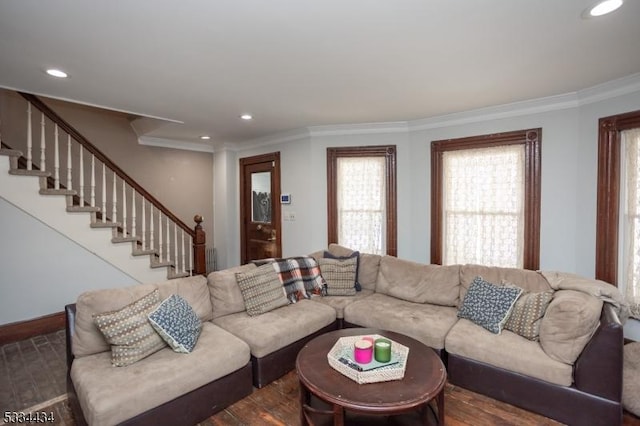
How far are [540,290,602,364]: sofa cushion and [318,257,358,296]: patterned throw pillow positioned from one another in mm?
1723

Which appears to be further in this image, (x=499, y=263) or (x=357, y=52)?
(x=499, y=263)

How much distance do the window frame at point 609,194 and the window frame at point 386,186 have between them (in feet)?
6.77

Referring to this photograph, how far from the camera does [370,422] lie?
1.96 meters

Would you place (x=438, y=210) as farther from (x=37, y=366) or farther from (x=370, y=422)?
(x=37, y=366)

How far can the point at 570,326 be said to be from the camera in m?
2.05

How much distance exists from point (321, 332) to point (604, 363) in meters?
1.98

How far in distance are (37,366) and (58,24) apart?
8.80ft

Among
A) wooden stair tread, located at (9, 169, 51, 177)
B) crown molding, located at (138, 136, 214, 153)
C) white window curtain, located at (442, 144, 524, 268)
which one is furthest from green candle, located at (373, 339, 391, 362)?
crown molding, located at (138, 136, 214, 153)

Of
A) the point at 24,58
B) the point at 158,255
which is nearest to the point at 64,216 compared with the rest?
the point at 158,255

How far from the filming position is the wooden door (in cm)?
491

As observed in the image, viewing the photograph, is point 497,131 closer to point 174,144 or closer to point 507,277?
point 507,277

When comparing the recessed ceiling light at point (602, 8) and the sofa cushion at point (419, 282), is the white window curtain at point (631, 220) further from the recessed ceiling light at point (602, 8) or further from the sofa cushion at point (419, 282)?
the recessed ceiling light at point (602, 8)

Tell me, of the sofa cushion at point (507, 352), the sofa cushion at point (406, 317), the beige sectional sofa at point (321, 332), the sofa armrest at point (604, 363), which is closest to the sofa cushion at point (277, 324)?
the beige sectional sofa at point (321, 332)

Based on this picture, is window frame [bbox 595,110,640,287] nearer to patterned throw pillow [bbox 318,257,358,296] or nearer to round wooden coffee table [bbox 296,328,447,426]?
round wooden coffee table [bbox 296,328,447,426]
